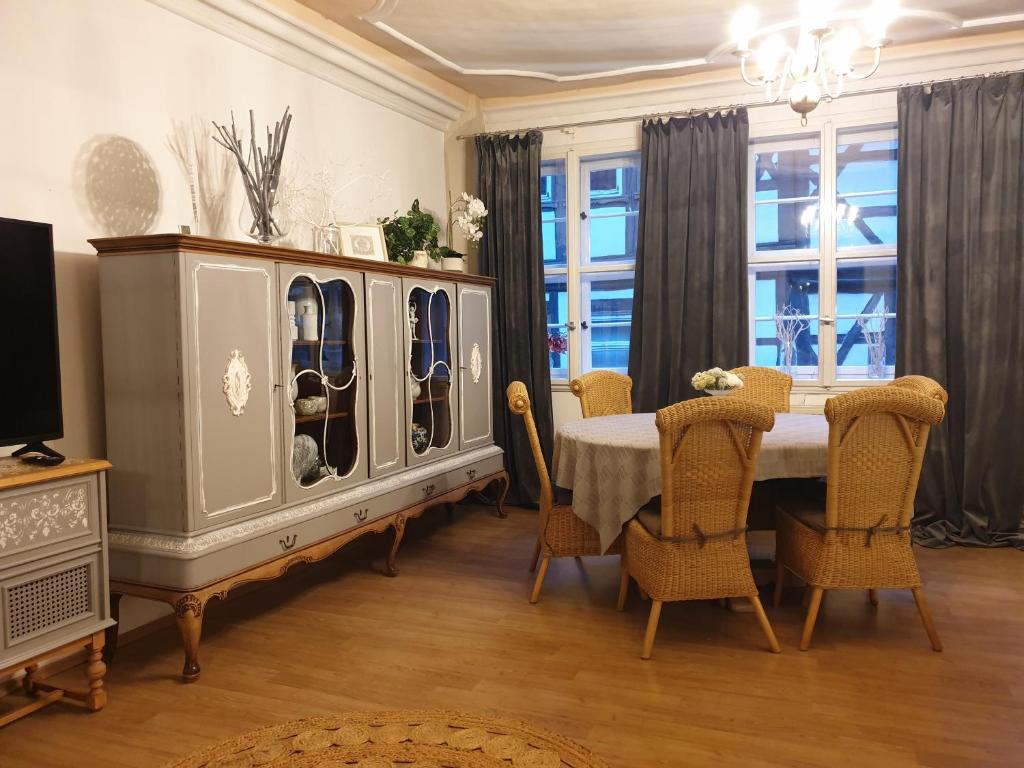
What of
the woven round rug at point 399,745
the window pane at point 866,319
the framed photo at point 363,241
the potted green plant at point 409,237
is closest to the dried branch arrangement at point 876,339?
the window pane at point 866,319

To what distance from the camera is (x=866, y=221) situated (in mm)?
4738

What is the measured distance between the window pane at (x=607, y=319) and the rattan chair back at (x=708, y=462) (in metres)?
2.43

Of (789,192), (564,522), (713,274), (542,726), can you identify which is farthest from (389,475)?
(789,192)

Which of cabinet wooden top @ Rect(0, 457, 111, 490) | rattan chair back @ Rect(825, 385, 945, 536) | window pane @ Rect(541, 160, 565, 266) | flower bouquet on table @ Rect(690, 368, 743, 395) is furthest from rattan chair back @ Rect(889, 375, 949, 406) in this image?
cabinet wooden top @ Rect(0, 457, 111, 490)

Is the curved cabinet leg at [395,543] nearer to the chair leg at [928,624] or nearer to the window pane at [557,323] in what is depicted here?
the window pane at [557,323]

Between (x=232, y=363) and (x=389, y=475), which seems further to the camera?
(x=389, y=475)

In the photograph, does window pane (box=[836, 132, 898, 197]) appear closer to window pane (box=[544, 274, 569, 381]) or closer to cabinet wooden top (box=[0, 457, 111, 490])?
window pane (box=[544, 274, 569, 381])

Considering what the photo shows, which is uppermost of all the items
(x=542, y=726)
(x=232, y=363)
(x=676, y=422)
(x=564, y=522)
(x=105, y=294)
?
(x=105, y=294)

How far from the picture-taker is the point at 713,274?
4848 mm

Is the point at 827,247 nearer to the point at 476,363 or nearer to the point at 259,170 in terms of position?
the point at 476,363

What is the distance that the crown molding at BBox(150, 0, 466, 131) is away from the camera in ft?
11.3

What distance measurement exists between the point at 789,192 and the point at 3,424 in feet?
13.8

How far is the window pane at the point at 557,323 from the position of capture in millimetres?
5438

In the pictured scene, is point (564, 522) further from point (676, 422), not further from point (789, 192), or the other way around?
point (789, 192)
